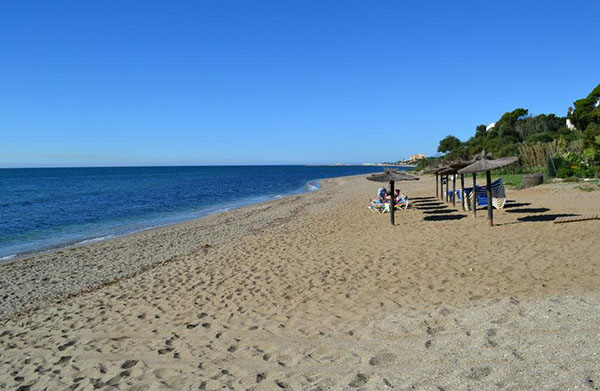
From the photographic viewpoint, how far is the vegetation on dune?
22562 mm

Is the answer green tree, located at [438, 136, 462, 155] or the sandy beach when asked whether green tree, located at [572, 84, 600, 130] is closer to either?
green tree, located at [438, 136, 462, 155]

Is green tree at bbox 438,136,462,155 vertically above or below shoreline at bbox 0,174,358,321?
above

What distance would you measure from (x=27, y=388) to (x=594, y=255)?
8.29 m

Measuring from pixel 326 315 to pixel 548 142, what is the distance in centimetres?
3515

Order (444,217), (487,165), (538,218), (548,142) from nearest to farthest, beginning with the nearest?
1. (487,165)
2. (538,218)
3. (444,217)
4. (548,142)

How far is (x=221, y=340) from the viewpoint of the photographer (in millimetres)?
4656

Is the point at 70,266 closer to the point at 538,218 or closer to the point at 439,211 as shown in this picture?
the point at 439,211

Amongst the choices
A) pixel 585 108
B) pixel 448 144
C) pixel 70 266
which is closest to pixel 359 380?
pixel 70 266

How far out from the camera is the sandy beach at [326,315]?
3.64m

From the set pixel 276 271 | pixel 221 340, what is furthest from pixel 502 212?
pixel 221 340

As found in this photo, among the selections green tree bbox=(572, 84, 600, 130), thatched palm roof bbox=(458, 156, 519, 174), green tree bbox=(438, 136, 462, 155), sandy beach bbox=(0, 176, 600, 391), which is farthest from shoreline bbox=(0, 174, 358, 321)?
green tree bbox=(438, 136, 462, 155)

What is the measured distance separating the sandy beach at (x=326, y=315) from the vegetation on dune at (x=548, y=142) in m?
15.7

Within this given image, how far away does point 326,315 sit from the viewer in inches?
203

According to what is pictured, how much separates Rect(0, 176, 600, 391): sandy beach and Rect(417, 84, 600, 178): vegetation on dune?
15721 mm
